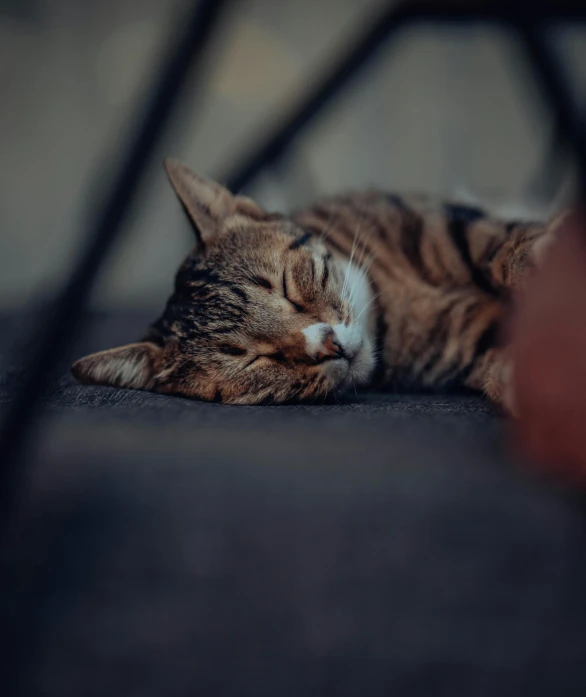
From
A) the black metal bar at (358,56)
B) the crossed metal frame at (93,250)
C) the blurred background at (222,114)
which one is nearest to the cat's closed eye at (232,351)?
the crossed metal frame at (93,250)

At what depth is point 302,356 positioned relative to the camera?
1.00 metres

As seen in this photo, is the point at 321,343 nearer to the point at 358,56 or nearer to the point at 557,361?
the point at 557,361

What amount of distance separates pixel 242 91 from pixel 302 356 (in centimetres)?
247

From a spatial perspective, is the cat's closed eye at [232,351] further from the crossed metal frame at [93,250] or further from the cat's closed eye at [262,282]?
the crossed metal frame at [93,250]

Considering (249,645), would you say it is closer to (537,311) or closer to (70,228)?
(537,311)

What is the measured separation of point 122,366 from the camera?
105 centimetres

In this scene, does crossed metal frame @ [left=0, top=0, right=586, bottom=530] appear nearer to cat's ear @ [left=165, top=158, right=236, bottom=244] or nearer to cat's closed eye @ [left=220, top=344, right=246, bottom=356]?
cat's closed eye @ [left=220, top=344, right=246, bottom=356]

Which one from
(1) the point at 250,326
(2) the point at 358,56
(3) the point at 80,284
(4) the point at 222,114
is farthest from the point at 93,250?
(4) the point at 222,114

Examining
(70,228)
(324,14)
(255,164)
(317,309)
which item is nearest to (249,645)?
(317,309)

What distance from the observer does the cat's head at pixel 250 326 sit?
1.01m

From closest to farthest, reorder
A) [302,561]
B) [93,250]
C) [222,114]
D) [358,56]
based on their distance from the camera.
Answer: [93,250] < [302,561] < [358,56] < [222,114]

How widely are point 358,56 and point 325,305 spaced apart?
758 millimetres

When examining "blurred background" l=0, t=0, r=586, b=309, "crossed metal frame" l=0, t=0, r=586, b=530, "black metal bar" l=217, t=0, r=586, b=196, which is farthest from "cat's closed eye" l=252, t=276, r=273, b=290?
"blurred background" l=0, t=0, r=586, b=309

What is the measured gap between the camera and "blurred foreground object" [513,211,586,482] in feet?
2.01
